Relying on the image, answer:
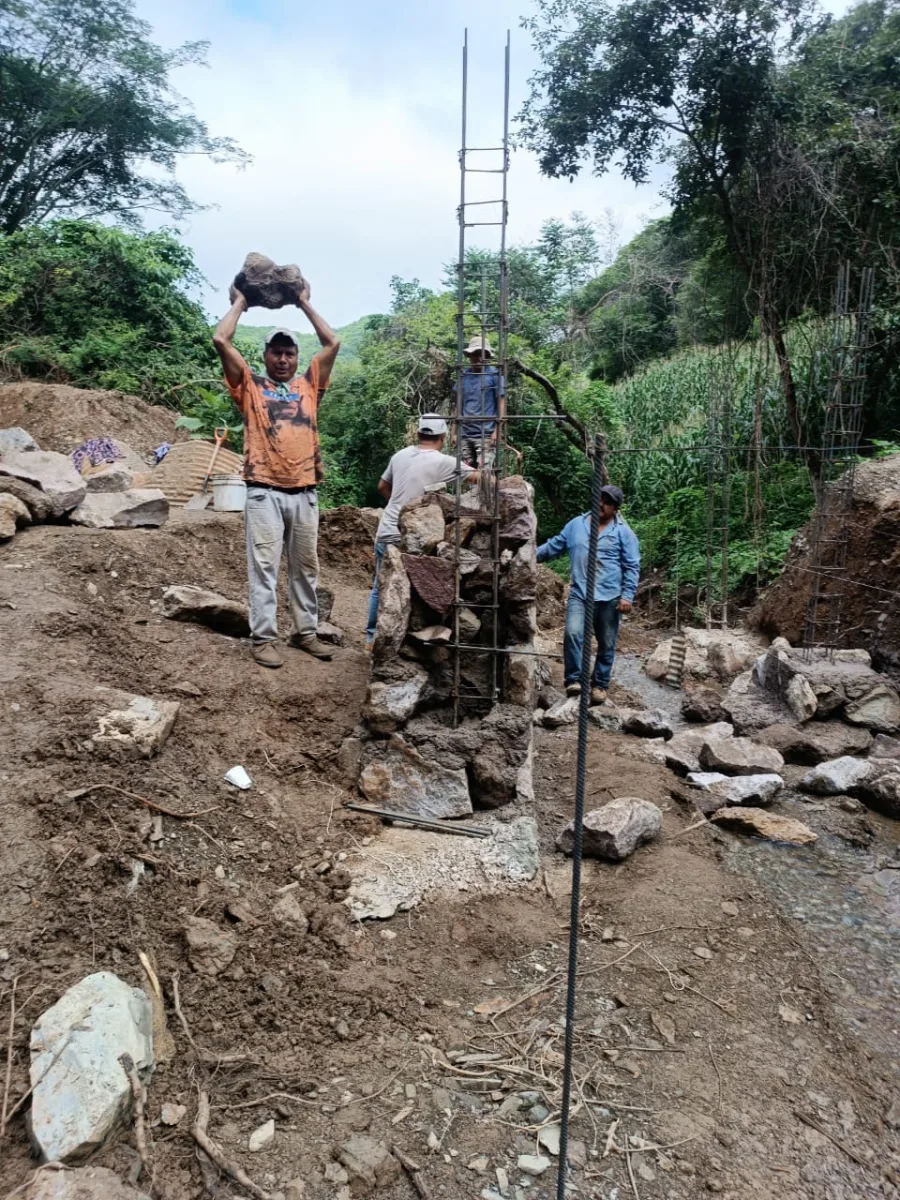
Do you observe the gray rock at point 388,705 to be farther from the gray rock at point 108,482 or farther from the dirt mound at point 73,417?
the dirt mound at point 73,417

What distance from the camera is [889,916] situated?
348cm

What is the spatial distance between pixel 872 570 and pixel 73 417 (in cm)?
924

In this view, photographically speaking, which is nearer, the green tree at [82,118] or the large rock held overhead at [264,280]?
the large rock held overhead at [264,280]

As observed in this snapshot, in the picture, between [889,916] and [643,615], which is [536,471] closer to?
[643,615]

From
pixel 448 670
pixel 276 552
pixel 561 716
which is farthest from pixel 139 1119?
pixel 561 716

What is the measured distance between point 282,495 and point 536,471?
31.1ft

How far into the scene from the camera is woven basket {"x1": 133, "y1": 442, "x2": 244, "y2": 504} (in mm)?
7992

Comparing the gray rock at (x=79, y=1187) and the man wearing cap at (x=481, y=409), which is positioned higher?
the man wearing cap at (x=481, y=409)

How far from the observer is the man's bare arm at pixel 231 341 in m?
4.03

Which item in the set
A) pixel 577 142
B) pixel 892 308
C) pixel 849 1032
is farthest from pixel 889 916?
pixel 577 142

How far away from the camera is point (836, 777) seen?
480 centimetres

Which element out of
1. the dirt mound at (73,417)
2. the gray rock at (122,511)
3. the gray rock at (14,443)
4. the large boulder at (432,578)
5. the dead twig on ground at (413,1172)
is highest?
the dirt mound at (73,417)

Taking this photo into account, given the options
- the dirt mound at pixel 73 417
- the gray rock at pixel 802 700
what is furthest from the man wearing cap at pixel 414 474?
the dirt mound at pixel 73 417

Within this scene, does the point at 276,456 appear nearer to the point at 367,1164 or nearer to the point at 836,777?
the point at 367,1164
